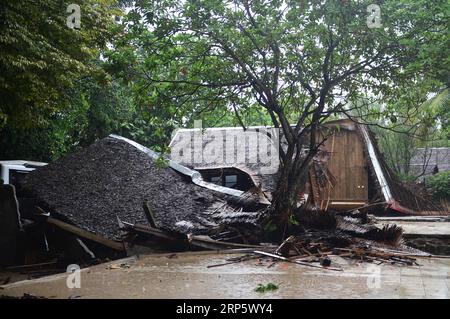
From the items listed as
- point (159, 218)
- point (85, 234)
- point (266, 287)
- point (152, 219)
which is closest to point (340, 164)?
point (159, 218)

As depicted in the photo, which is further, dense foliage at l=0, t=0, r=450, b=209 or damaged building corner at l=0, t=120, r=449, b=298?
damaged building corner at l=0, t=120, r=449, b=298

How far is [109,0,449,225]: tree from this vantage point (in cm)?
802

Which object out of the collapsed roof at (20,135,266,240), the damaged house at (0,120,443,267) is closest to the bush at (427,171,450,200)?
the damaged house at (0,120,443,267)

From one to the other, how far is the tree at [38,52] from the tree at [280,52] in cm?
142

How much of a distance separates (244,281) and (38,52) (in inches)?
237

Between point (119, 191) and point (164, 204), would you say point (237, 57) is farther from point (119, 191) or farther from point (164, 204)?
point (119, 191)

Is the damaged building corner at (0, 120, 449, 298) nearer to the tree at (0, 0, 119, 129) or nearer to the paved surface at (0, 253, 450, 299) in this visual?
the paved surface at (0, 253, 450, 299)

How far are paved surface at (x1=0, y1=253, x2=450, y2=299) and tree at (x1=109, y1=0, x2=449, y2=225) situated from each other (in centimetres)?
303

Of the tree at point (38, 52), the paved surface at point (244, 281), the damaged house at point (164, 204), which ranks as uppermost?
the tree at point (38, 52)

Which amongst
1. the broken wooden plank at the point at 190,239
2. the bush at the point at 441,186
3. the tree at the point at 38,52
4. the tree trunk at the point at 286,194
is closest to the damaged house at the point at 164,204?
the broken wooden plank at the point at 190,239

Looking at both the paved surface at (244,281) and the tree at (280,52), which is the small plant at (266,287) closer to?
the paved surface at (244,281)

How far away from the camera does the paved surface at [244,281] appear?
523cm

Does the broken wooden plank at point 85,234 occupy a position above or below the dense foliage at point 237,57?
below
